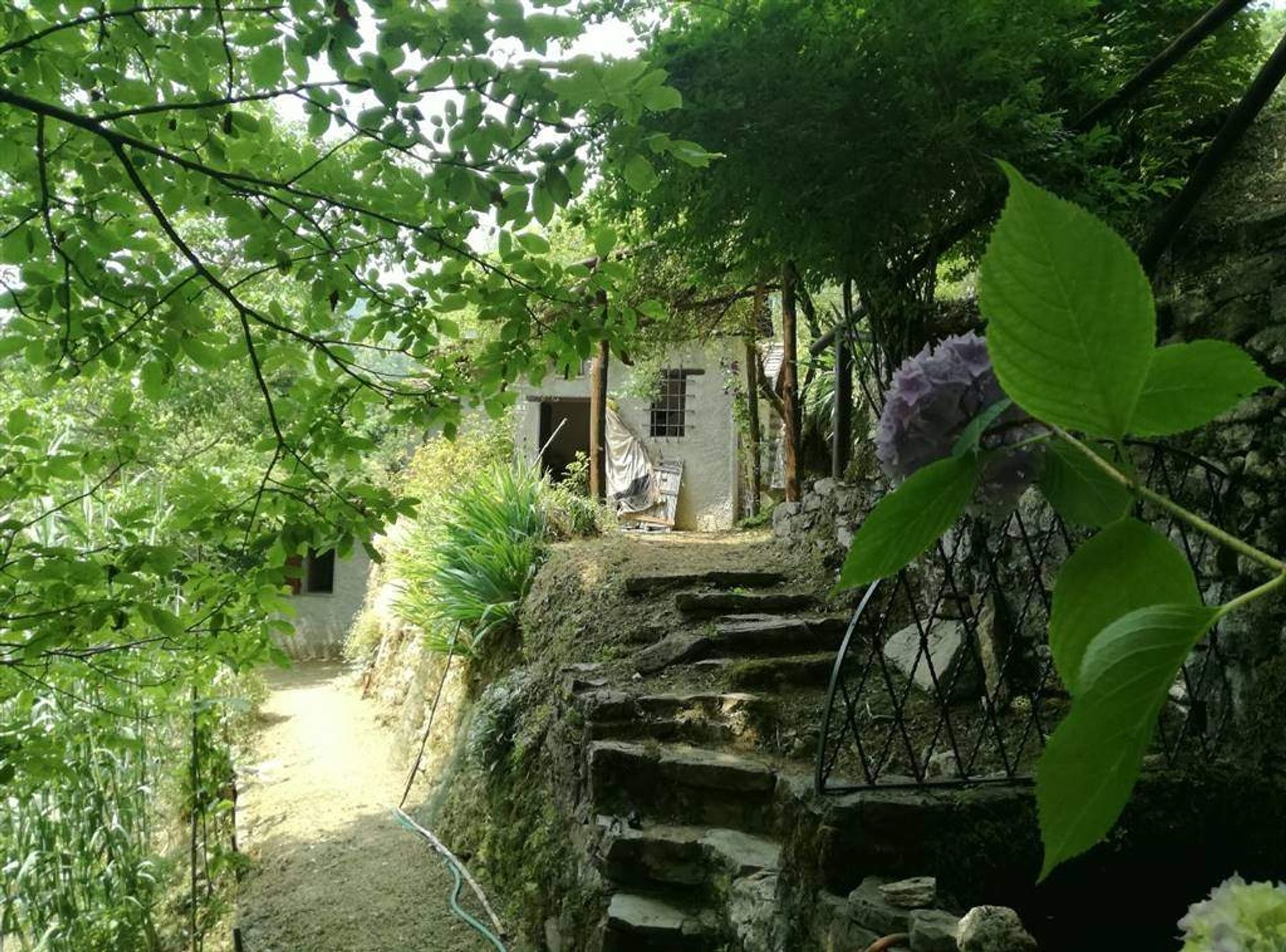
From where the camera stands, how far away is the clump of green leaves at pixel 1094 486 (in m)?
0.23

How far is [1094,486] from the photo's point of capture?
0.32 m

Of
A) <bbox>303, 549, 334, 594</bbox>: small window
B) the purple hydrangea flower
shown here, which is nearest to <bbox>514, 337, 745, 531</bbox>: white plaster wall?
<bbox>303, 549, 334, 594</bbox>: small window

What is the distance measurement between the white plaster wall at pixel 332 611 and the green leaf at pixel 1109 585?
488 inches

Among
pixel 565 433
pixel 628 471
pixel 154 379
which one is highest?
pixel 565 433

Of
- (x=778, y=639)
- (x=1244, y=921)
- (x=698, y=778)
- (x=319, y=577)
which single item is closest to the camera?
(x=1244, y=921)

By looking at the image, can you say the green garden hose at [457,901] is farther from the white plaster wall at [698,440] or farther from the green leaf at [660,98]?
the white plaster wall at [698,440]

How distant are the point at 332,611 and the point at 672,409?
5599mm

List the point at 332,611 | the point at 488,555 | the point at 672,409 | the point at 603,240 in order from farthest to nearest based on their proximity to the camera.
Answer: the point at 332,611, the point at 672,409, the point at 488,555, the point at 603,240

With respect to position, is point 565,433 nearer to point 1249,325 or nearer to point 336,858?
point 336,858

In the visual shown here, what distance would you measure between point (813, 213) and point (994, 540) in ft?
4.57

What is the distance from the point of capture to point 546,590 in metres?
5.07

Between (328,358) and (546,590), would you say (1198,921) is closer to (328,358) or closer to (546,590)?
(328,358)

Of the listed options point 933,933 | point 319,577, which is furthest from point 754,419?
point 319,577

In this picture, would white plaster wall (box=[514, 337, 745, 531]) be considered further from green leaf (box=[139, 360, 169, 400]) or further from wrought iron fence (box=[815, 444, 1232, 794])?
green leaf (box=[139, 360, 169, 400])
